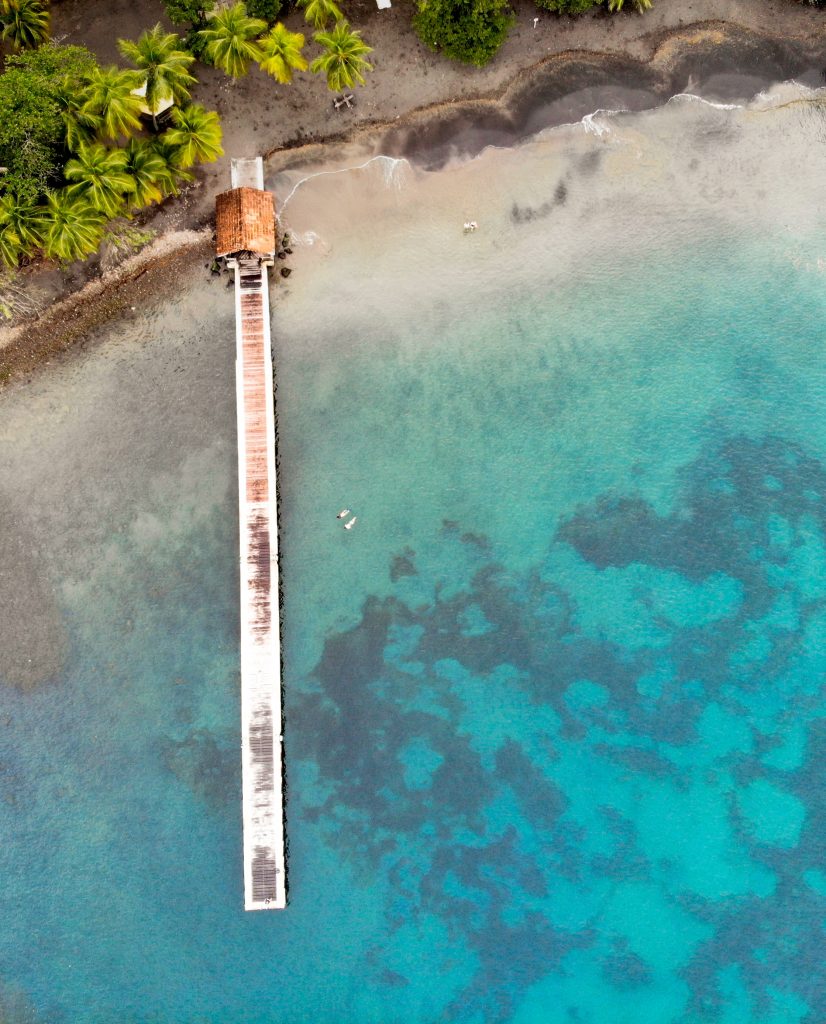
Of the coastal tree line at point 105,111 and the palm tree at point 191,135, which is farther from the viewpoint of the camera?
the palm tree at point 191,135

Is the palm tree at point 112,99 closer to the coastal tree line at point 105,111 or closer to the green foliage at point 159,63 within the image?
the coastal tree line at point 105,111

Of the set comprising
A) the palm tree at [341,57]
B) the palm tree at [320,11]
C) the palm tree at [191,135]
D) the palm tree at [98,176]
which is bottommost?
the palm tree at [98,176]

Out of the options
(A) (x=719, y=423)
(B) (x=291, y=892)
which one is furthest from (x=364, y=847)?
(A) (x=719, y=423)

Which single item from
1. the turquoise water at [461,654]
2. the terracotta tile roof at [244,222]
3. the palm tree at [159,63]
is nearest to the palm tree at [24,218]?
the turquoise water at [461,654]

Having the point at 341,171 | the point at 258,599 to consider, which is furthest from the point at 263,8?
the point at 258,599

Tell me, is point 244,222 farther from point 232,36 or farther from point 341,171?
point 232,36

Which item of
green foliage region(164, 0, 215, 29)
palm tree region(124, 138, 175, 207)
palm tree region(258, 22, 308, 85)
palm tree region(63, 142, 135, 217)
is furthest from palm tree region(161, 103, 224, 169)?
green foliage region(164, 0, 215, 29)

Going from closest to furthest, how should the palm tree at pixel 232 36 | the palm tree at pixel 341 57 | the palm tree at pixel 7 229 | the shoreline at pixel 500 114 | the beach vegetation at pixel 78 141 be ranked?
the beach vegetation at pixel 78 141, the palm tree at pixel 7 229, the palm tree at pixel 232 36, the palm tree at pixel 341 57, the shoreline at pixel 500 114

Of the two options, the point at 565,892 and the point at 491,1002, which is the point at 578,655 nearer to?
the point at 565,892
